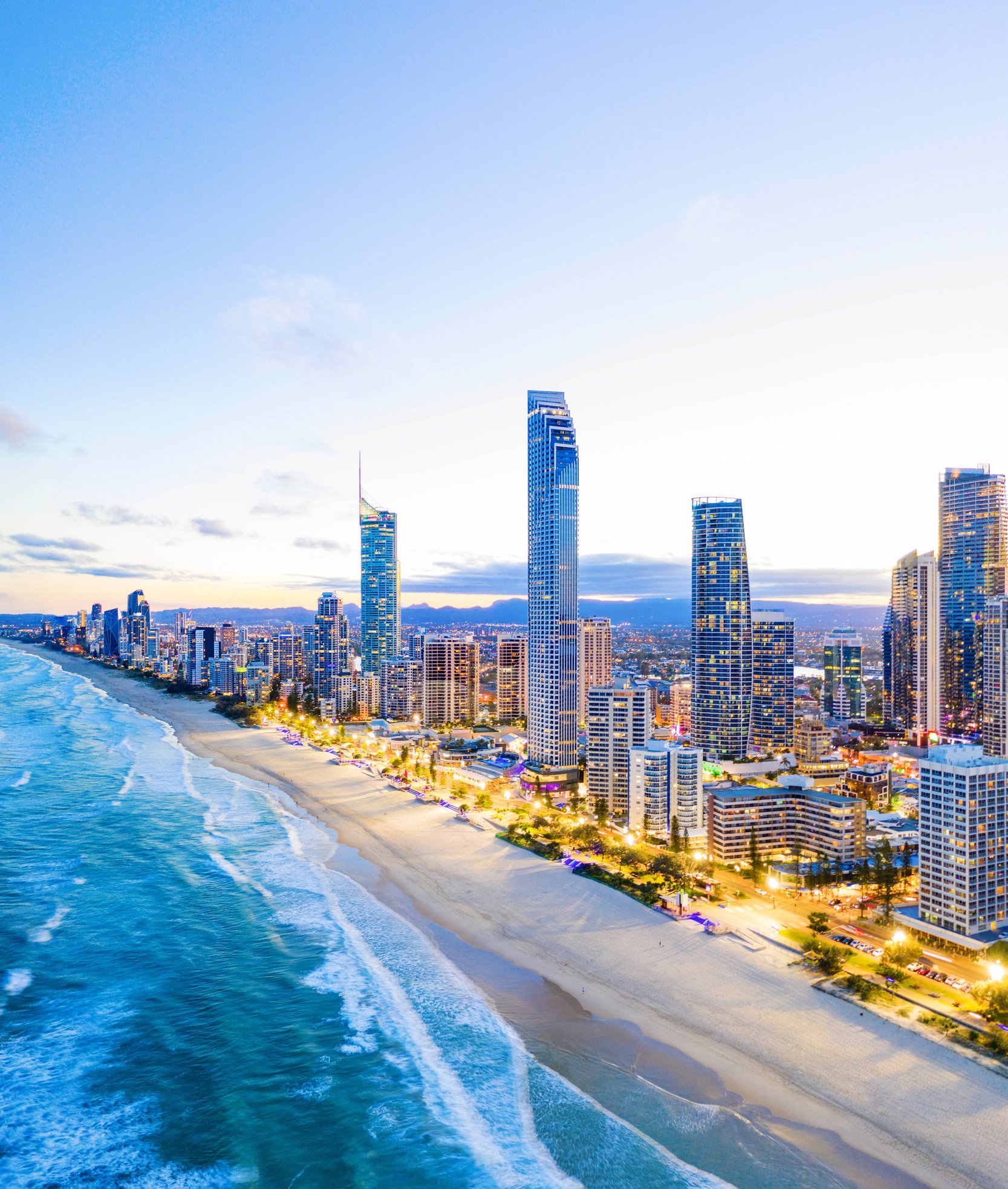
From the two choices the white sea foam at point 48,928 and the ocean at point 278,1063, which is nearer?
the ocean at point 278,1063

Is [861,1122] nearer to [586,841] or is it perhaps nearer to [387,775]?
[586,841]

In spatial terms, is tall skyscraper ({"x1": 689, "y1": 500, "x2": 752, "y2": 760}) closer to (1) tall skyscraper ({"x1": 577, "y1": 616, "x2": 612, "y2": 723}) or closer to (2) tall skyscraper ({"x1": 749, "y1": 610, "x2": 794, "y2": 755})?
(2) tall skyscraper ({"x1": 749, "y1": 610, "x2": 794, "y2": 755})

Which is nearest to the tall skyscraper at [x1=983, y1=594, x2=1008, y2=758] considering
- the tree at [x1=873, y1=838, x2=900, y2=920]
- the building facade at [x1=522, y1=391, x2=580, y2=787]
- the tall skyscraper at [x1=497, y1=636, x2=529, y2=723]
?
the tree at [x1=873, y1=838, x2=900, y2=920]

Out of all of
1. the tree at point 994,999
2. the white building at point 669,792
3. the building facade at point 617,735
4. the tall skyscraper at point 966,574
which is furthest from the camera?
the tall skyscraper at point 966,574

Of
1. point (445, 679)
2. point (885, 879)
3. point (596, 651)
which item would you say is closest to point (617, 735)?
point (885, 879)

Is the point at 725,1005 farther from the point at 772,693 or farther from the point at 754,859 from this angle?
the point at 772,693

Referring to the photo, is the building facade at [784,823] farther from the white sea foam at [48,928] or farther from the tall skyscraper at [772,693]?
the tall skyscraper at [772,693]

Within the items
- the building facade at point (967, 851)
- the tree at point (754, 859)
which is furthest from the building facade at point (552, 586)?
the building facade at point (967, 851)

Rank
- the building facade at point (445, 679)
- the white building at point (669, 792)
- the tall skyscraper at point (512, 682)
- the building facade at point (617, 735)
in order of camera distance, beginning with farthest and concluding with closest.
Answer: the tall skyscraper at point (512, 682) < the building facade at point (445, 679) < the building facade at point (617, 735) < the white building at point (669, 792)

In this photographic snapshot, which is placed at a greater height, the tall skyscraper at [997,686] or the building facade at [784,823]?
the tall skyscraper at [997,686]
